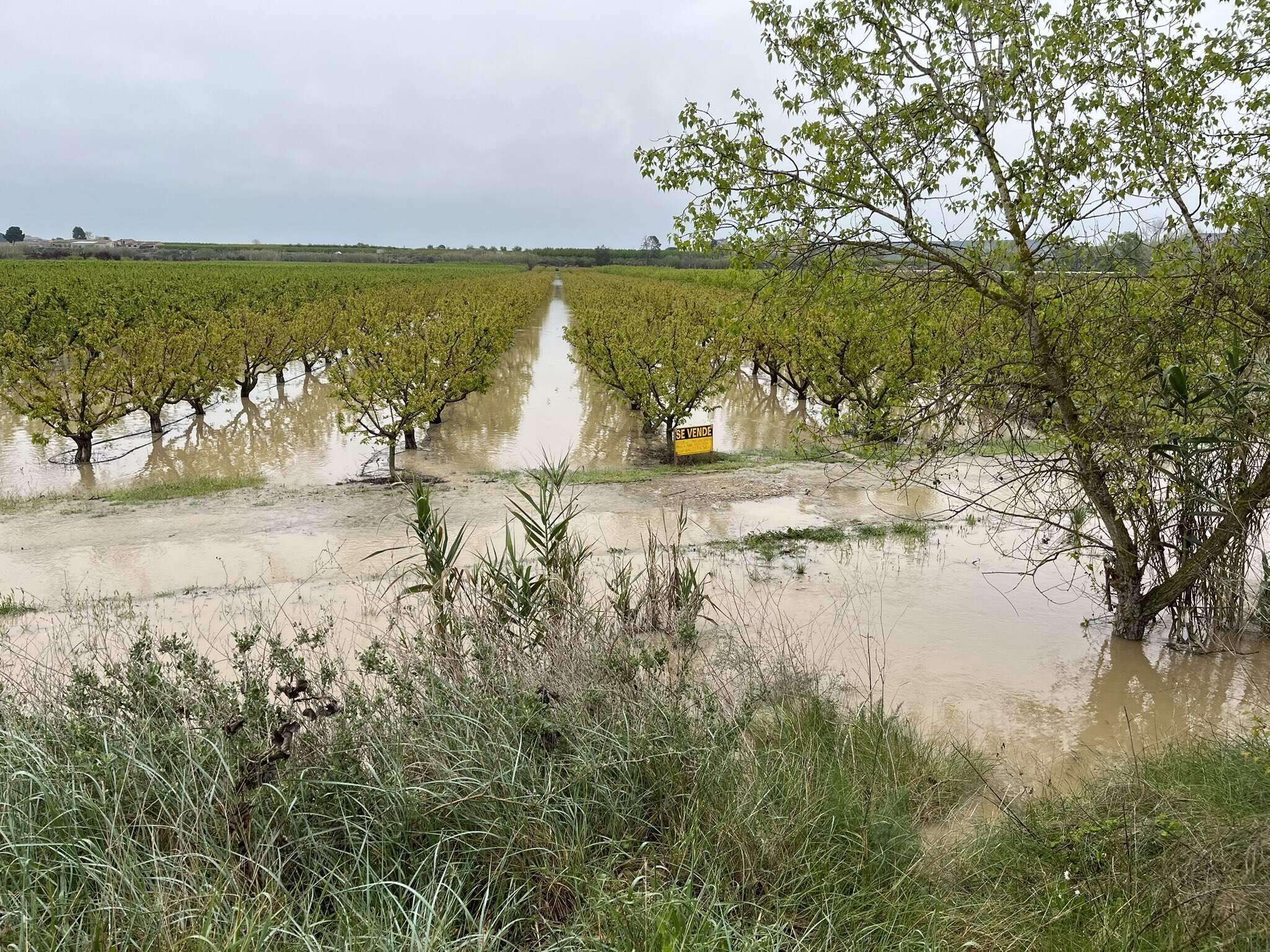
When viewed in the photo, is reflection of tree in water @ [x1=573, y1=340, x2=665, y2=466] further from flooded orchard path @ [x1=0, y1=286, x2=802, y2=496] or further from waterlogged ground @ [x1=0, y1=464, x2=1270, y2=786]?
waterlogged ground @ [x1=0, y1=464, x2=1270, y2=786]

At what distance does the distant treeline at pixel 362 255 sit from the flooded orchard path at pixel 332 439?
49.2 metres

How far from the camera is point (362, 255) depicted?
355ft

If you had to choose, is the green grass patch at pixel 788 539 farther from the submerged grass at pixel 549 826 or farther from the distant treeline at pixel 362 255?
the distant treeline at pixel 362 255

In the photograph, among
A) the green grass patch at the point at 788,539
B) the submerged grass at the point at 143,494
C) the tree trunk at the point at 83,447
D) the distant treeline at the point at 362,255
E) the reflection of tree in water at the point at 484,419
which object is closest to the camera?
the green grass patch at the point at 788,539

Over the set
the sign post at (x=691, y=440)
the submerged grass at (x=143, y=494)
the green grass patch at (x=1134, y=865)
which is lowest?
the green grass patch at (x=1134, y=865)

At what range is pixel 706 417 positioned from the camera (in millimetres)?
17688

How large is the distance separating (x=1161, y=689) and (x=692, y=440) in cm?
811

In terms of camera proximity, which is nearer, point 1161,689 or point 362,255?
point 1161,689

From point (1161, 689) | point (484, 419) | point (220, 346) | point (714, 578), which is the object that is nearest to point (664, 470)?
point (714, 578)

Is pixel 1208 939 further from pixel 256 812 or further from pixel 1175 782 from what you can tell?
pixel 256 812

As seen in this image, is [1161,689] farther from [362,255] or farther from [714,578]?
[362,255]

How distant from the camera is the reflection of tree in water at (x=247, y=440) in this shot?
1322 centimetres

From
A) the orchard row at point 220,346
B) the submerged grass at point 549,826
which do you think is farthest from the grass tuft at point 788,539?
the orchard row at point 220,346

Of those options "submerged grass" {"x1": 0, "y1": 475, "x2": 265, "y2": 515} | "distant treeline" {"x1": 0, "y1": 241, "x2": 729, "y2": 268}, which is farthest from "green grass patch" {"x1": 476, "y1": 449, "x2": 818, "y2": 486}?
"distant treeline" {"x1": 0, "y1": 241, "x2": 729, "y2": 268}
